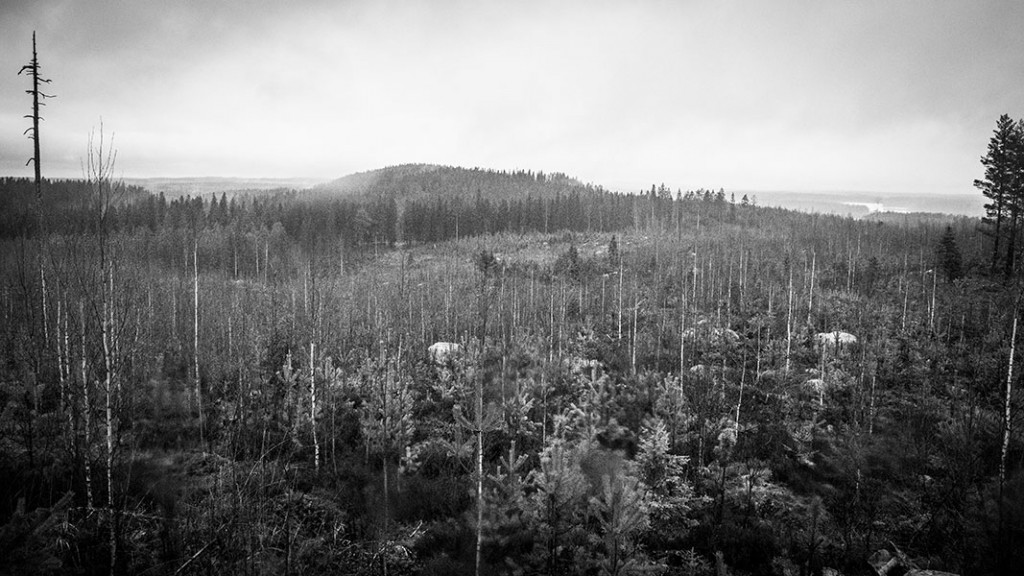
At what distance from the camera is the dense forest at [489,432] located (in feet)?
25.7

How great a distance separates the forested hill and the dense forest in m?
91.9

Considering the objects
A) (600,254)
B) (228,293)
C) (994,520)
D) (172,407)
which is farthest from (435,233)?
(994,520)

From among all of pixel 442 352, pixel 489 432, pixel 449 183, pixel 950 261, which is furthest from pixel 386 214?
pixel 950 261

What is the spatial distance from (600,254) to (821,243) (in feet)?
134

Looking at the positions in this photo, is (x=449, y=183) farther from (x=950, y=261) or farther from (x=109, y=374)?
(x=109, y=374)

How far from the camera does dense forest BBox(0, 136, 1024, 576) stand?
25.7 ft

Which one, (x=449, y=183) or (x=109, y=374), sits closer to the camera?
(x=109, y=374)

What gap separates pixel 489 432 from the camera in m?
17.7

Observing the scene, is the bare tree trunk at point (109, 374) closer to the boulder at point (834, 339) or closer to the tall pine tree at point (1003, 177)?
the boulder at point (834, 339)

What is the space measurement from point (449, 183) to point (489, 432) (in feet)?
447

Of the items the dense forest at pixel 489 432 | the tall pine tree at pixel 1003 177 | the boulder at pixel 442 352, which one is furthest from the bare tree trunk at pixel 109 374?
the tall pine tree at pixel 1003 177

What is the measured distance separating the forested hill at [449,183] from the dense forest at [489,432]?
91.9 metres

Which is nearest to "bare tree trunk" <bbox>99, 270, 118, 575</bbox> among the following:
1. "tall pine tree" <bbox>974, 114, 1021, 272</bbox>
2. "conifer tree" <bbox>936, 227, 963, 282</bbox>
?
"tall pine tree" <bbox>974, 114, 1021, 272</bbox>

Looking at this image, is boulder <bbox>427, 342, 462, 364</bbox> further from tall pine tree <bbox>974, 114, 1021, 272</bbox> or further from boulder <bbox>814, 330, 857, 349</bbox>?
tall pine tree <bbox>974, 114, 1021, 272</bbox>
